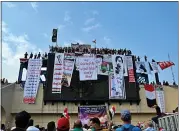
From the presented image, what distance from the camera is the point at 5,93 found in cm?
2422

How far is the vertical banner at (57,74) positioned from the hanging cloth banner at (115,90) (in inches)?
192

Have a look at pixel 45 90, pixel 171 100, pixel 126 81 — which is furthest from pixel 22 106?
pixel 171 100

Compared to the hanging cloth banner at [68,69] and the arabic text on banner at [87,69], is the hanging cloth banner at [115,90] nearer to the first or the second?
the arabic text on banner at [87,69]

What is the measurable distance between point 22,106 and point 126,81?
1057 cm

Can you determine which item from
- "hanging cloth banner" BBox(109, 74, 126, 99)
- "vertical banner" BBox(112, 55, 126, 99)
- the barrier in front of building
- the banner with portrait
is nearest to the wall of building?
"hanging cloth banner" BBox(109, 74, 126, 99)

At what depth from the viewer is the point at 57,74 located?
23.5 meters

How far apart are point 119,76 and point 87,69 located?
3.33 meters

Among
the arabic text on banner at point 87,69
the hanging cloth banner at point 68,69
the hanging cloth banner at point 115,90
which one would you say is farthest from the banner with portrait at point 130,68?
the hanging cloth banner at point 68,69

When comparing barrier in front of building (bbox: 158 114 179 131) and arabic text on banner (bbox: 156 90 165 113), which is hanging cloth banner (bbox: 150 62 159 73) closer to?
arabic text on banner (bbox: 156 90 165 113)

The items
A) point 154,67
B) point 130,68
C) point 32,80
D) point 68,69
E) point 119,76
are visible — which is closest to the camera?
point 68,69

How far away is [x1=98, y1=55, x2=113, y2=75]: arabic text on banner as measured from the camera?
24312mm

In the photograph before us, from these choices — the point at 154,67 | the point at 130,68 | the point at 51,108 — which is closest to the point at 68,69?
the point at 51,108

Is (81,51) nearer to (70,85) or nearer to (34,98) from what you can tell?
(70,85)

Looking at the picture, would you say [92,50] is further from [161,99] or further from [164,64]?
[161,99]
